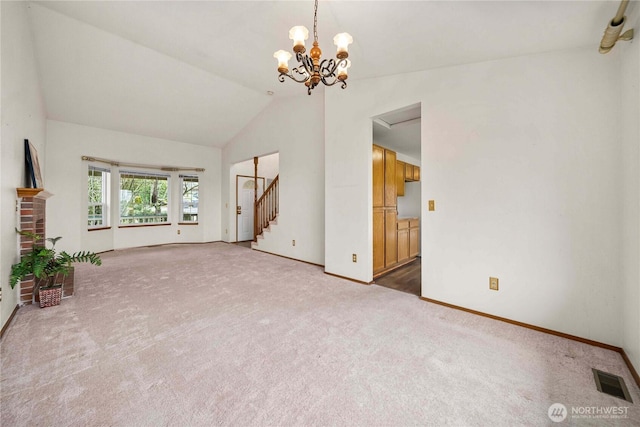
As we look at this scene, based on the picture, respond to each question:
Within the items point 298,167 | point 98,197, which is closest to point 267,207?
point 298,167

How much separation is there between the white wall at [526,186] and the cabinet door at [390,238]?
1.16m

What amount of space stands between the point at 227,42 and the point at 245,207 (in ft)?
16.2

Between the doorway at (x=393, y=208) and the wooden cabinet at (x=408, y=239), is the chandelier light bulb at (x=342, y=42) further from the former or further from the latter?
the wooden cabinet at (x=408, y=239)

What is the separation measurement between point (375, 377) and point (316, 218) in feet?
10.7

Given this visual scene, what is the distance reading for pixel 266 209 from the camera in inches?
252

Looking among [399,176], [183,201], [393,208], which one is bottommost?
[393,208]

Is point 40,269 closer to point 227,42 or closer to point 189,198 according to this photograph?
point 227,42

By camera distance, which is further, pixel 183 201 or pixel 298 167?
pixel 183 201

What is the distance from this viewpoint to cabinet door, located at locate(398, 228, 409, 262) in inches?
181

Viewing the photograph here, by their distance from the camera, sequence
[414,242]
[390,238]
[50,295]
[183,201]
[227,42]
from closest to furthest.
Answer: [50,295] → [227,42] → [390,238] → [414,242] → [183,201]

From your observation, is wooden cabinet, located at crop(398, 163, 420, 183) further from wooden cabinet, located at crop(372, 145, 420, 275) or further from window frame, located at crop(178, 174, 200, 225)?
window frame, located at crop(178, 174, 200, 225)

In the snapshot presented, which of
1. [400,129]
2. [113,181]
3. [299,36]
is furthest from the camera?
[113,181]

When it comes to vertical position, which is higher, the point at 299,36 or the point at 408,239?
the point at 299,36

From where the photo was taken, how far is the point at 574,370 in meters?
1.71
